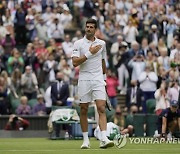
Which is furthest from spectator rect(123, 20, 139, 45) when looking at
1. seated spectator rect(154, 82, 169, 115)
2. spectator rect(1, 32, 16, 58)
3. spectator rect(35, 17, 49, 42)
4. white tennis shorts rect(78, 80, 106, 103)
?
white tennis shorts rect(78, 80, 106, 103)

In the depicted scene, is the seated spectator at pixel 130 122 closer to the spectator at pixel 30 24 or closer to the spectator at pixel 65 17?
the spectator at pixel 30 24

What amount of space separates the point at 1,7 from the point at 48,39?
2.30 m

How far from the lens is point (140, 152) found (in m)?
16.5

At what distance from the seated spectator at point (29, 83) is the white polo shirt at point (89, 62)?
1243 cm

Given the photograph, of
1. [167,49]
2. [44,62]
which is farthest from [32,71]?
[167,49]

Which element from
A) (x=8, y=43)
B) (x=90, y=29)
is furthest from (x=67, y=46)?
(x=90, y=29)

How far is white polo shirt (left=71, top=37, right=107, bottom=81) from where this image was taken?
17578 millimetres

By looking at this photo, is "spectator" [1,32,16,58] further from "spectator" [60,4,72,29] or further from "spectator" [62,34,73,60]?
"spectator" [60,4,72,29]

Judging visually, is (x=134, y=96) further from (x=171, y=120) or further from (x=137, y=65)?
(x=171, y=120)

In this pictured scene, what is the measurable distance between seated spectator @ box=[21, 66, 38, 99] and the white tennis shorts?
41.0ft

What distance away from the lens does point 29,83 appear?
3023 centimetres

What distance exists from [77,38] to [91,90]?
596 inches

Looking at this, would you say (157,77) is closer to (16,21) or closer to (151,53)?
(151,53)

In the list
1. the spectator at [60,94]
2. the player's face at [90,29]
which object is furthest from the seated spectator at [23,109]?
the player's face at [90,29]
